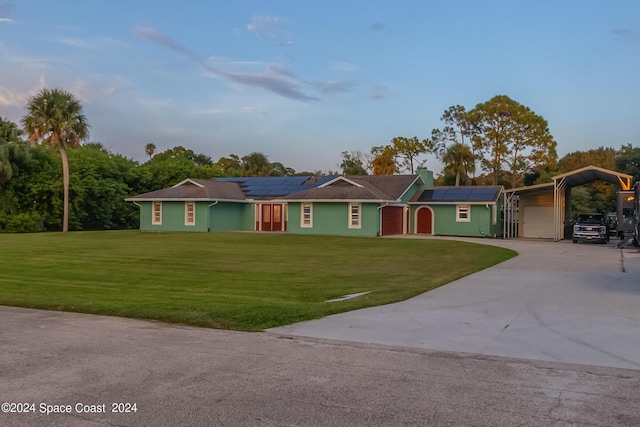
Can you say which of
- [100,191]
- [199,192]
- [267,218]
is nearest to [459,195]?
[267,218]

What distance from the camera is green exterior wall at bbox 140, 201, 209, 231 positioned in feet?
135

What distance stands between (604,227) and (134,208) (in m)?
38.3

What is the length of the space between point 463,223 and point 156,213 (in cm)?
2288

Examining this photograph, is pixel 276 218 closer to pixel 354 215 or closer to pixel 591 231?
pixel 354 215

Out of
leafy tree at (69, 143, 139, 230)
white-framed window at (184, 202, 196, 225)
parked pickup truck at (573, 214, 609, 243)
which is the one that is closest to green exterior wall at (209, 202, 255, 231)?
white-framed window at (184, 202, 196, 225)

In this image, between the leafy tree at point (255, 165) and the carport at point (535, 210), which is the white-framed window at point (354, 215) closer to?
the carport at point (535, 210)

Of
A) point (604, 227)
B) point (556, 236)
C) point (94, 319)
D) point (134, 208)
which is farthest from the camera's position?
point (134, 208)

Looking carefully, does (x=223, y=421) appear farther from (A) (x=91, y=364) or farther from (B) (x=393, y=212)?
(B) (x=393, y=212)

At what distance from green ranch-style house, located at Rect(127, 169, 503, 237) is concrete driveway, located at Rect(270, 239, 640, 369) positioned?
2287 centimetres

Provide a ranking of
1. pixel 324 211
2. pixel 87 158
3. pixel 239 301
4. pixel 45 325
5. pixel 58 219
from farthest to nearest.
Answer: pixel 87 158
pixel 58 219
pixel 324 211
pixel 239 301
pixel 45 325

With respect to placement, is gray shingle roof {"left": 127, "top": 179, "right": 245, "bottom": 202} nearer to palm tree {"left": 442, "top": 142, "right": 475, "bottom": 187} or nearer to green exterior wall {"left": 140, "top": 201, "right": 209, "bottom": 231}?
green exterior wall {"left": 140, "top": 201, "right": 209, "bottom": 231}

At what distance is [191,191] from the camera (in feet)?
139

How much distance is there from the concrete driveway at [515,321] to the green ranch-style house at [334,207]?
75.0ft

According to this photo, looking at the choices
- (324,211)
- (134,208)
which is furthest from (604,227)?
(134,208)
